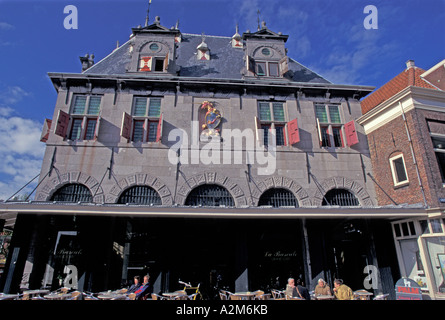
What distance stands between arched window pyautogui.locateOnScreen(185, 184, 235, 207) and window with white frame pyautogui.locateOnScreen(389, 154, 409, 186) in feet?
24.2

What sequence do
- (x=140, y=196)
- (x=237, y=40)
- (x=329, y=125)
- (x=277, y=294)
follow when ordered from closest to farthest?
(x=277, y=294), (x=140, y=196), (x=329, y=125), (x=237, y=40)

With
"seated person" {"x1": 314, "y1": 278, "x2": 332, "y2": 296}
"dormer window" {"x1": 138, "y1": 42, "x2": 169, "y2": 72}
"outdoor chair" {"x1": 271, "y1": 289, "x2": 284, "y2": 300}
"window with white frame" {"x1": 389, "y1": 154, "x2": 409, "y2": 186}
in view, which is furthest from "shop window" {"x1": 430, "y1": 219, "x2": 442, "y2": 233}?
"dormer window" {"x1": 138, "y1": 42, "x2": 169, "y2": 72}

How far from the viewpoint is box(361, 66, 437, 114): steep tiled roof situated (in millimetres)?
12750

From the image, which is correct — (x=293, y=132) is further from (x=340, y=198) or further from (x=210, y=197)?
(x=210, y=197)

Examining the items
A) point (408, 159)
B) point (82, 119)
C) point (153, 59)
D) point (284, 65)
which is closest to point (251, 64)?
point (284, 65)

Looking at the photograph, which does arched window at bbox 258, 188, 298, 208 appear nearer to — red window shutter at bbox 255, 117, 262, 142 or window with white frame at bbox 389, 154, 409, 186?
red window shutter at bbox 255, 117, 262, 142

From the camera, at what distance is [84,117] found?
Result: 12.9m

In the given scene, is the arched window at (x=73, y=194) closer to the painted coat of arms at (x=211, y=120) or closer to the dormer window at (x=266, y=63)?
the painted coat of arms at (x=211, y=120)

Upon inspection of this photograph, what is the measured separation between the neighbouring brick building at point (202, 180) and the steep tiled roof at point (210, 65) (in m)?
0.13

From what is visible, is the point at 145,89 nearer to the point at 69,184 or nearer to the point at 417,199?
the point at 69,184

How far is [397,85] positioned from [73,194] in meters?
17.0

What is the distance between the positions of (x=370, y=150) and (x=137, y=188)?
11.6 metres

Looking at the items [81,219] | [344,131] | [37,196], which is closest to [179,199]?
[81,219]

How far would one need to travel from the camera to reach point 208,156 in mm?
12570
